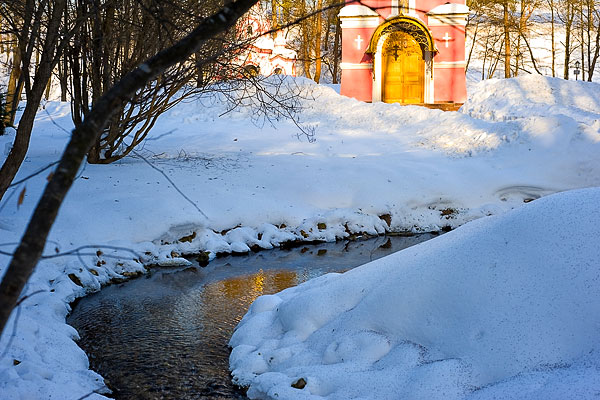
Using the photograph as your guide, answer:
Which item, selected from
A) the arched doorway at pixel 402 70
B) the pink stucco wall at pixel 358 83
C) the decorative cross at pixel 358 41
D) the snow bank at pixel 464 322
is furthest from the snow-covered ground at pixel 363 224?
the arched doorway at pixel 402 70

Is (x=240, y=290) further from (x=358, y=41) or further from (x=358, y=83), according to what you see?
(x=358, y=41)

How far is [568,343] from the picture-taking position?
361cm

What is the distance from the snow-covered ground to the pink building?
4.48 feet

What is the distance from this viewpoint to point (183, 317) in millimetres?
6859

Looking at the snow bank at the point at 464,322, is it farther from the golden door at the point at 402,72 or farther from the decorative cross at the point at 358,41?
the golden door at the point at 402,72

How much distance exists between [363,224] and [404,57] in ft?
42.8

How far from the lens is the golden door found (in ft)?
74.8

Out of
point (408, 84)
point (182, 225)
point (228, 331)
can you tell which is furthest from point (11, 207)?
point (408, 84)

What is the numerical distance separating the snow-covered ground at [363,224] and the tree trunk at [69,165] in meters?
0.34

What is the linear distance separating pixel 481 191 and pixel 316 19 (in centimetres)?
2225

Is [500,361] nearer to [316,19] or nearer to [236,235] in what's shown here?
[236,235]

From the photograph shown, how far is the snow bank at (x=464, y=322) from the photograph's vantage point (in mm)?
3680

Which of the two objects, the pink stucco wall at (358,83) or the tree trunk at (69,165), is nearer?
the tree trunk at (69,165)

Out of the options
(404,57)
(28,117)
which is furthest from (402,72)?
(28,117)
